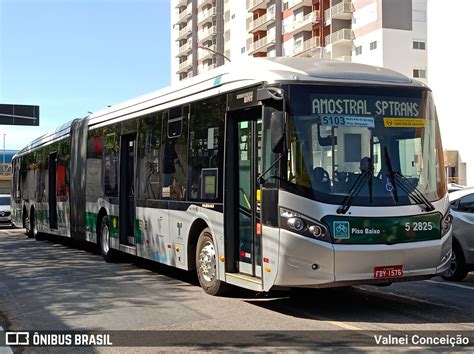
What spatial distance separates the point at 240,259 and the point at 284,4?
2521 inches

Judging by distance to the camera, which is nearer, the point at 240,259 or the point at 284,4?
the point at 240,259

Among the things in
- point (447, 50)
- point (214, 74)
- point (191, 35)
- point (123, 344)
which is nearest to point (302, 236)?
point (123, 344)

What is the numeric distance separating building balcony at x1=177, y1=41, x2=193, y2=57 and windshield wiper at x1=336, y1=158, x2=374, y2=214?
299 ft

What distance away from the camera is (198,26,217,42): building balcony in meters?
87.2

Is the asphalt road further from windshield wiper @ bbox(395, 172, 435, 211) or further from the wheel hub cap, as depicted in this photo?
windshield wiper @ bbox(395, 172, 435, 211)

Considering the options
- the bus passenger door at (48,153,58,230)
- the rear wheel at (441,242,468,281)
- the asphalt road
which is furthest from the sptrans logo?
the bus passenger door at (48,153,58,230)

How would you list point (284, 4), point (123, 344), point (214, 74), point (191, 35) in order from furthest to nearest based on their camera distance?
point (191, 35) < point (284, 4) < point (214, 74) < point (123, 344)

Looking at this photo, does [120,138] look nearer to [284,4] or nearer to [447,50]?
[447,50]

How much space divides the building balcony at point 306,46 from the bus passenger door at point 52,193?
45.3 meters

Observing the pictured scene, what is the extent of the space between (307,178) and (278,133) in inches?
25.5

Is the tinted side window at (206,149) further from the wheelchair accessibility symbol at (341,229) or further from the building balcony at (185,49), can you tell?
the building balcony at (185,49)

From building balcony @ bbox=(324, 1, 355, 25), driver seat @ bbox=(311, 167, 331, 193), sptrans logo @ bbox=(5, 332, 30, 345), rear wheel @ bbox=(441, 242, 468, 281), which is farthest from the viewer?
building balcony @ bbox=(324, 1, 355, 25)

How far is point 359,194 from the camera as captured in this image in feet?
24.2

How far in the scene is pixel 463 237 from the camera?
34.6 feet
